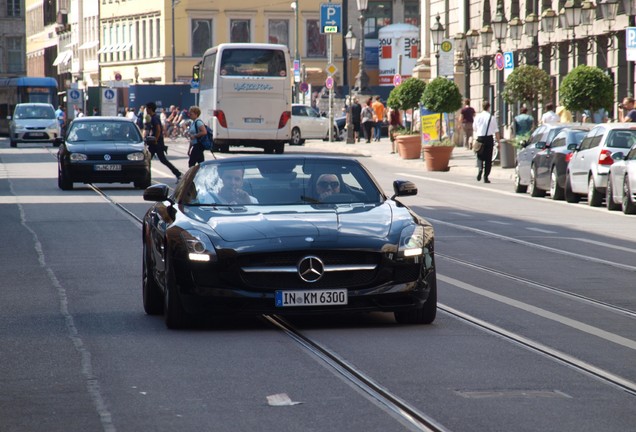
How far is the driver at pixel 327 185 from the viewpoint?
11211 millimetres

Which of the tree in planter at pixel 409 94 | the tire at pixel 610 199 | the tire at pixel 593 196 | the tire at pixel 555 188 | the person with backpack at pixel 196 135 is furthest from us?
the tree in planter at pixel 409 94

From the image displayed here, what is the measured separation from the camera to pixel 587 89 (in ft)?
120

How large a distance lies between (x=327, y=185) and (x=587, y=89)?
86.2 ft

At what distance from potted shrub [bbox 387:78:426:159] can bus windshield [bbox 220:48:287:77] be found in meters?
3.96

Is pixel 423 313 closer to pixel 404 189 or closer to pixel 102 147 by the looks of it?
pixel 404 189

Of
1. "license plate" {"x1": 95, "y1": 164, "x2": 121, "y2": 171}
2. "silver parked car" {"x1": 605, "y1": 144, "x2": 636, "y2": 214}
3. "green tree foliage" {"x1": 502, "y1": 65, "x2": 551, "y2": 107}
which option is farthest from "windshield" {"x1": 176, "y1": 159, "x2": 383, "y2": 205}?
"green tree foliage" {"x1": 502, "y1": 65, "x2": 551, "y2": 107}

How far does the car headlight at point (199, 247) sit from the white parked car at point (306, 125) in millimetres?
55386

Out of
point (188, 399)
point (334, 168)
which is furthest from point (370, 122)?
point (188, 399)

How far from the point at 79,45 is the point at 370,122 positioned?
60.1 meters

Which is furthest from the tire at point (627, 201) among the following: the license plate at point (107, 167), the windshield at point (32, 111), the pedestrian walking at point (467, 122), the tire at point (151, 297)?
the windshield at point (32, 111)

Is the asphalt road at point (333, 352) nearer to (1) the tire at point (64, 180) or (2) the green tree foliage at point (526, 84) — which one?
(1) the tire at point (64, 180)

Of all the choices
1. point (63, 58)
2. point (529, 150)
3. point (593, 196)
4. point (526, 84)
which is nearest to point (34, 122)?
point (526, 84)

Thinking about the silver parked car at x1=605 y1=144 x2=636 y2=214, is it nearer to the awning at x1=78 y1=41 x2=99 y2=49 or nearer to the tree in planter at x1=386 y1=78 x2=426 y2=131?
the tree in planter at x1=386 y1=78 x2=426 y2=131

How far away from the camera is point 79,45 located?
121062 millimetres
